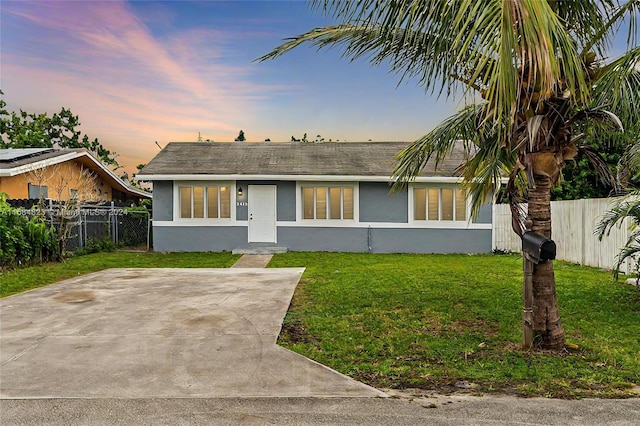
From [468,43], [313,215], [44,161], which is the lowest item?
[313,215]

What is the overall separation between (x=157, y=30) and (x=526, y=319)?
13365mm

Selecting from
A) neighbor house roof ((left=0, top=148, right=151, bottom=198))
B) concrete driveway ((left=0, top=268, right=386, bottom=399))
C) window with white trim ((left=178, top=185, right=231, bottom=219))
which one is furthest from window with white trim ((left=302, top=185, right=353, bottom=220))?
neighbor house roof ((left=0, top=148, right=151, bottom=198))

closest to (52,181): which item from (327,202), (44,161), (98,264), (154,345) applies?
(44,161)

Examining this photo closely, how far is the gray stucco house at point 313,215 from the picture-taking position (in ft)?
44.8

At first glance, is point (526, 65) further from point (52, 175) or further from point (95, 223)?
point (52, 175)

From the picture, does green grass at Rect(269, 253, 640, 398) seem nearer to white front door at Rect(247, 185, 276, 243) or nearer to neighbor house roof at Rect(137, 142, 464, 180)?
white front door at Rect(247, 185, 276, 243)

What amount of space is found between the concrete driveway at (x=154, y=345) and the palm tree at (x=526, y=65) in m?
2.69

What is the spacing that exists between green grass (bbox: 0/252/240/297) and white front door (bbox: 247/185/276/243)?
117 cm

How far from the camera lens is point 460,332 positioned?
5137mm

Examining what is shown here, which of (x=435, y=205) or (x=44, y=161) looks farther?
(x=44, y=161)

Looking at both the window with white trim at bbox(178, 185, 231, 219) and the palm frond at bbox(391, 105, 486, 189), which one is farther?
the window with white trim at bbox(178, 185, 231, 219)

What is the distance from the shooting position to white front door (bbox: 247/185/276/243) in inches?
538

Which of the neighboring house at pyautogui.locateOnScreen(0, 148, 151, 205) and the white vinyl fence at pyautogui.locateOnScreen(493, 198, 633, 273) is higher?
the neighboring house at pyautogui.locateOnScreen(0, 148, 151, 205)

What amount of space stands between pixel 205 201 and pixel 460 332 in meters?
10.3
